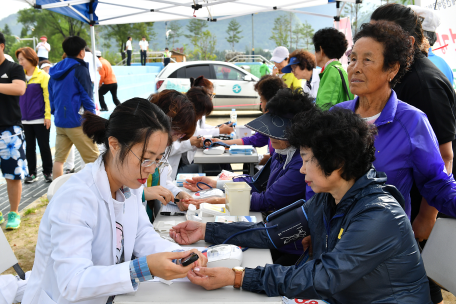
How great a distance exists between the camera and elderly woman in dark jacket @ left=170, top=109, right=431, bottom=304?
4.16 feet

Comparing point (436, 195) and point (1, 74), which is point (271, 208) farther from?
point (1, 74)

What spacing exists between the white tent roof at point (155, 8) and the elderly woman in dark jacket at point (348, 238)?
4.38 meters

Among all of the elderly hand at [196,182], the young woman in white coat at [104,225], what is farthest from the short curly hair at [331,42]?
the young woman in white coat at [104,225]

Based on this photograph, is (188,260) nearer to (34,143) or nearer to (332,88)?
(332,88)

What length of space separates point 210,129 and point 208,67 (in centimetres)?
654

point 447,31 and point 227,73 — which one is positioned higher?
point 447,31

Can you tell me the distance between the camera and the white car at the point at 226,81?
1118 cm

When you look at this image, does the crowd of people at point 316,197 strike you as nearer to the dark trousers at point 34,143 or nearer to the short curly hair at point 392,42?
the short curly hair at point 392,42

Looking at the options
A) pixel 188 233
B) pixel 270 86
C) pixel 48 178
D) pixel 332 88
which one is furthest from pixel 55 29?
pixel 188 233

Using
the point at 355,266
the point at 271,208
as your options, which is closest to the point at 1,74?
the point at 271,208

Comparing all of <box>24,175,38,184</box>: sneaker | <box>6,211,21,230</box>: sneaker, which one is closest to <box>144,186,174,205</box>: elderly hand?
<box>6,211,21,230</box>: sneaker

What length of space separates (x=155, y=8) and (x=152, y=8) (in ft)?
0.22

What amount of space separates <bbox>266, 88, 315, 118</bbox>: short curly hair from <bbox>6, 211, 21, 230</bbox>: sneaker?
2974 millimetres

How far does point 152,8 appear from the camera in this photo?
22.1 feet
